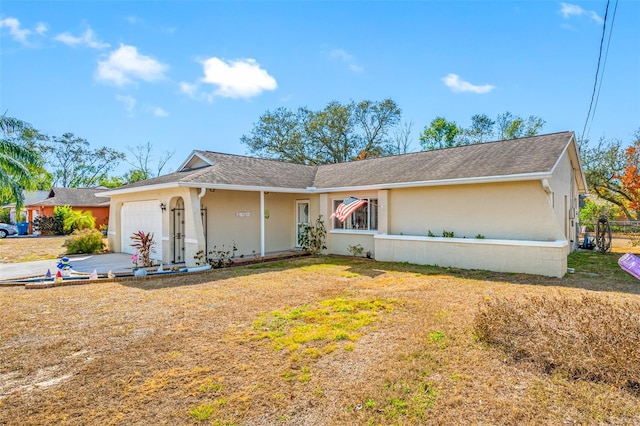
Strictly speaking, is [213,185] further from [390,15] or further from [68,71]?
[68,71]

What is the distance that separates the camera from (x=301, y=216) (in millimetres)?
17766

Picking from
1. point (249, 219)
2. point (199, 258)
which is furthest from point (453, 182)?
point (199, 258)

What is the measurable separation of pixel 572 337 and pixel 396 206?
32.9 ft

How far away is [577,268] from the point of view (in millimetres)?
11977

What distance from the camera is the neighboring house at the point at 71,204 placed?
33969 mm

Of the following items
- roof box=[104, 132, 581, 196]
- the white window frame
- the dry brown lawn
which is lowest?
the dry brown lawn

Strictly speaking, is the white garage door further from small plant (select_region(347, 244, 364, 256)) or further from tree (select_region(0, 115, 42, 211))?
small plant (select_region(347, 244, 364, 256))

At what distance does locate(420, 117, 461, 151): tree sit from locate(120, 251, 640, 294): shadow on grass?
2762 cm

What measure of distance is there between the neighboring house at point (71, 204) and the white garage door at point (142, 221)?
1997 centimetres

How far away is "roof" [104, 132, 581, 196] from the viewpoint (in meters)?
11.9

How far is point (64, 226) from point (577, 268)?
37.3 m

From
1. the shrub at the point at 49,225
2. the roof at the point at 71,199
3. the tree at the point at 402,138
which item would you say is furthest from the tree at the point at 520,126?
the shrub at the point at 49,225

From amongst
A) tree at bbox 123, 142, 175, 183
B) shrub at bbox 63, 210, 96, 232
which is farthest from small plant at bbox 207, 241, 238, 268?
tree at bbox 123, 142, 175, 183

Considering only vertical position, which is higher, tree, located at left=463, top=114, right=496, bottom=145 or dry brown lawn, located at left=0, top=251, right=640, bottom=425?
tree, located at left=463, top=114, right=496, bottom=145
